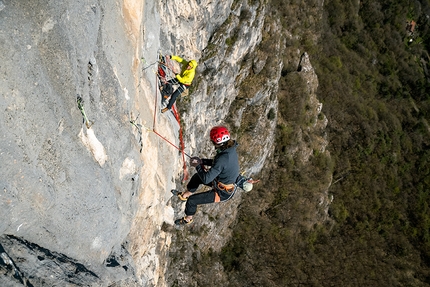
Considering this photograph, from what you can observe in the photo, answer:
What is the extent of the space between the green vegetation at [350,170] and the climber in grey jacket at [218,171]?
24832 mm

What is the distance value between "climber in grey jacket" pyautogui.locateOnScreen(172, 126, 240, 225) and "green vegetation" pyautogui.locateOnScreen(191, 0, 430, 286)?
24832 mm

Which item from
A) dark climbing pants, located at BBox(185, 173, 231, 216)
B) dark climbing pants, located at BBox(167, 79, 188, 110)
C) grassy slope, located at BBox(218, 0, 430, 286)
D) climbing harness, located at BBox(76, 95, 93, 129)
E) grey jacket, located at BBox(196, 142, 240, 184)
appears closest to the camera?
climbing harness, located at BBox(76, 95, 93, 129)

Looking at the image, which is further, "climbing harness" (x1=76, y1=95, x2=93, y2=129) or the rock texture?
"climbing harness" (x1=76, y1=95, x2=93, y2=129)

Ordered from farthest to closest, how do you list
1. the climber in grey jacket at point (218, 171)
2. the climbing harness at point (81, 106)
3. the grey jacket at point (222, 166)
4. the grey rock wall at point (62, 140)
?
the grey jacket at point (222, 166), the climber in grey jacket at point (218, 171), the climbing harness at point (81, 106), the grey rock wall at point (62, 140)

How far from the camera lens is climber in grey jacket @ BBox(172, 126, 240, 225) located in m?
8.54

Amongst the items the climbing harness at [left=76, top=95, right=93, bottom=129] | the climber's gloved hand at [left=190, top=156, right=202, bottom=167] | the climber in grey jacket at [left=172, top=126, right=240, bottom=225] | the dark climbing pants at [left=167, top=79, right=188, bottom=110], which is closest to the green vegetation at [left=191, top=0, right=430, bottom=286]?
the dark climbing pants at [left=167, top=79, right=188, bottom=110]

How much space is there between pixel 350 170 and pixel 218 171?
42969 mm

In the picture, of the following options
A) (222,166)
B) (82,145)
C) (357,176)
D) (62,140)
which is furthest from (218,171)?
(357,176)

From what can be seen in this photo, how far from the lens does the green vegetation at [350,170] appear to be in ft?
126

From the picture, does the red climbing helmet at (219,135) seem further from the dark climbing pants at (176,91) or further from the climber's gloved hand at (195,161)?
the dark climbing pants at (176,91)

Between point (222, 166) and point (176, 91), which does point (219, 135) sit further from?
point (176, 91)

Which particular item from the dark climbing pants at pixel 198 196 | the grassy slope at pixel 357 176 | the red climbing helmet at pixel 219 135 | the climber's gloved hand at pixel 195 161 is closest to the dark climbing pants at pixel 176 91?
the dark climbing pants at pixel 198 196

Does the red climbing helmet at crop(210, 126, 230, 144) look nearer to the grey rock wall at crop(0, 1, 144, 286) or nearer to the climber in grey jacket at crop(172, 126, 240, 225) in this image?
the climber in grey jacket at crop(172, 126, 240, 225)

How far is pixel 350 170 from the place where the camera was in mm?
48031
